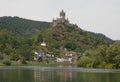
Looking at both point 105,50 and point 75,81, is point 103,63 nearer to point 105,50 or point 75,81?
point 105,50

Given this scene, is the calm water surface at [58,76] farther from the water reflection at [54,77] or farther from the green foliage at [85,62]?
the green foliage at [85,62]

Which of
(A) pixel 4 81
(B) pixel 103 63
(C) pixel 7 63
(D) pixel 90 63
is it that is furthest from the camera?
(C) pixel 7 63

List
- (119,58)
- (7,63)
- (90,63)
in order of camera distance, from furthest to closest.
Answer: (7,63) < (90,63) < (119,58)

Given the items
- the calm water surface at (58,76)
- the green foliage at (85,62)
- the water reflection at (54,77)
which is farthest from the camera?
the green foliage at (85,62)

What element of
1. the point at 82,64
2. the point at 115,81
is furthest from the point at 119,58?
the point at 115,81

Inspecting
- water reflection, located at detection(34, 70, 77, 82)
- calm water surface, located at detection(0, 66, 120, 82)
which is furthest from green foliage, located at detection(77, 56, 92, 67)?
A: water reflection, located at detection(34, 70, 77, 82)

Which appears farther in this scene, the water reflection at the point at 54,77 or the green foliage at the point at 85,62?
the green foliage at the point at 85,62

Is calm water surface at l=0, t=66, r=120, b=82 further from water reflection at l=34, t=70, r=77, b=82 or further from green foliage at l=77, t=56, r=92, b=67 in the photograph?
green foliage at l=77, t=56, r=92, b=67

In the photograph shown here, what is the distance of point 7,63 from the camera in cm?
18300

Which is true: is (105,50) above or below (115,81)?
above

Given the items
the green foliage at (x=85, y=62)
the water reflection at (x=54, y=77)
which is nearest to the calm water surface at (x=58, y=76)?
the water reflection at (x=54, y=77)

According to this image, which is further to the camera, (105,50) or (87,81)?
(105,50)

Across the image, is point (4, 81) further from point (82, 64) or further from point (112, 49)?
point (82, 64)

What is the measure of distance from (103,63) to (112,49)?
18.2 ft
